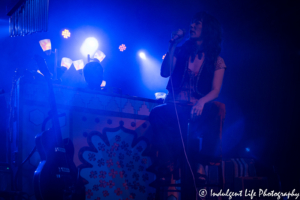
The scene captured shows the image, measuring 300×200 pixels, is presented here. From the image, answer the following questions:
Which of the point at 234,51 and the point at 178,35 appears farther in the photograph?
the point at 234,51

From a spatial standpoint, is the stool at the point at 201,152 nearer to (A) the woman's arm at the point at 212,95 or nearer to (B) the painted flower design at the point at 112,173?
(A) the woman's arm at the point at 212,95

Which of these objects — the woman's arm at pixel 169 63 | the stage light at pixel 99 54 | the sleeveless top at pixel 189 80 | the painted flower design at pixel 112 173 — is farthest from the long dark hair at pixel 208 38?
the stage light at pixel 99 54

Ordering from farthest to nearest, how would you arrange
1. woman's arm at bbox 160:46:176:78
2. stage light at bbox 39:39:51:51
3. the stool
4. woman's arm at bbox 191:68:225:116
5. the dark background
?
stage light at bbox 39:39:51:51, the dark background, woman's arm at bbox 160:46:176:78, woman's arm at bbox 191:68:225:116, the stool

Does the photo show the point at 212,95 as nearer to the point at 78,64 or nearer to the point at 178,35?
the point at 178,35

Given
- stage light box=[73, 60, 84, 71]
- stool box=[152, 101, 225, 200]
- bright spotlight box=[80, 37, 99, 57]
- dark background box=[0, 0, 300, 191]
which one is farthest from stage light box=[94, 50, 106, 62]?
stool box=[152, 101, 225, 200]

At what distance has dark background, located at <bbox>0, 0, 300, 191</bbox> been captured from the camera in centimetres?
421

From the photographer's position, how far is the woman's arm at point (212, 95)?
2081 millimetres

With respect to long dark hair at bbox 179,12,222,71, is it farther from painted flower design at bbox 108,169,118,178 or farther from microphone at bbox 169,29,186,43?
painted flower design at bbox 108,169,118,178

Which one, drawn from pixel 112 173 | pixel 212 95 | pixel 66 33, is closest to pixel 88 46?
pixel 66 33

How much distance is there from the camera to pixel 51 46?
7109 mm

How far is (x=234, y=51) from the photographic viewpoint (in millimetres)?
5508

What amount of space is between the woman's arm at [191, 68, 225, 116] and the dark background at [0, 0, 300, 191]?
1.55 m

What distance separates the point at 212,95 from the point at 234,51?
12.1 feet

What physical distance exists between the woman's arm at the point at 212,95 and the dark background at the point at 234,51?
155cm
